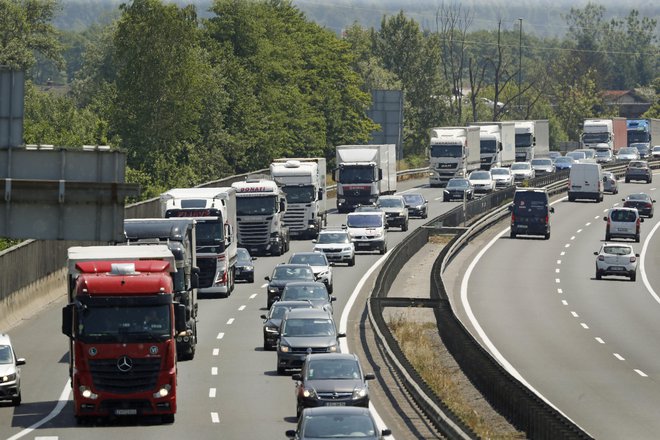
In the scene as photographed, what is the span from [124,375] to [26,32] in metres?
→ 99.6

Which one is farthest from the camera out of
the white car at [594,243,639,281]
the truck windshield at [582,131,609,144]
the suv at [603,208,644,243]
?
the truck windshield at [582,131,609,144]

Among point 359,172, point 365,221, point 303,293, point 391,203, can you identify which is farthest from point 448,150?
point 303,293

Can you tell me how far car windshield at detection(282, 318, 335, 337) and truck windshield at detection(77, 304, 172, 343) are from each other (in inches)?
326

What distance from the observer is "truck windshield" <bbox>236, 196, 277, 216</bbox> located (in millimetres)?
65500

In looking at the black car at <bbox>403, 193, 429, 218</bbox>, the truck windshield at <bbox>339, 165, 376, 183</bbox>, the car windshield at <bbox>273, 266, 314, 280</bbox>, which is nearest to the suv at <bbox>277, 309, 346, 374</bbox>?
the car windshield at <bbox>273, 266, 314, 280</bbox>

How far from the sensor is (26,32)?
4909 inches

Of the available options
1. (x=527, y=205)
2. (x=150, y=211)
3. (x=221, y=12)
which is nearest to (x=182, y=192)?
(x=150, y=211)

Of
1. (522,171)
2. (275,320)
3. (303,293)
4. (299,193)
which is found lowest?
(275,320)

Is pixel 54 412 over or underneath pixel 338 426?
underneath

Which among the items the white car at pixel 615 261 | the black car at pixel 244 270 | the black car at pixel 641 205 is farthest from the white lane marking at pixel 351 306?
the black car at pixel 641 205

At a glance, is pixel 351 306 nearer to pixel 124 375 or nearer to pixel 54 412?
pixel 54 412

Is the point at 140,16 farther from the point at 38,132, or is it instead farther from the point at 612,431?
the point at 612,431

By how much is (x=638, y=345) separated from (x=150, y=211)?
26.6 metres

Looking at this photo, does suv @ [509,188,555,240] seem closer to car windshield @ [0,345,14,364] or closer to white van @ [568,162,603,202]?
white van @ [568,162,603,202]
